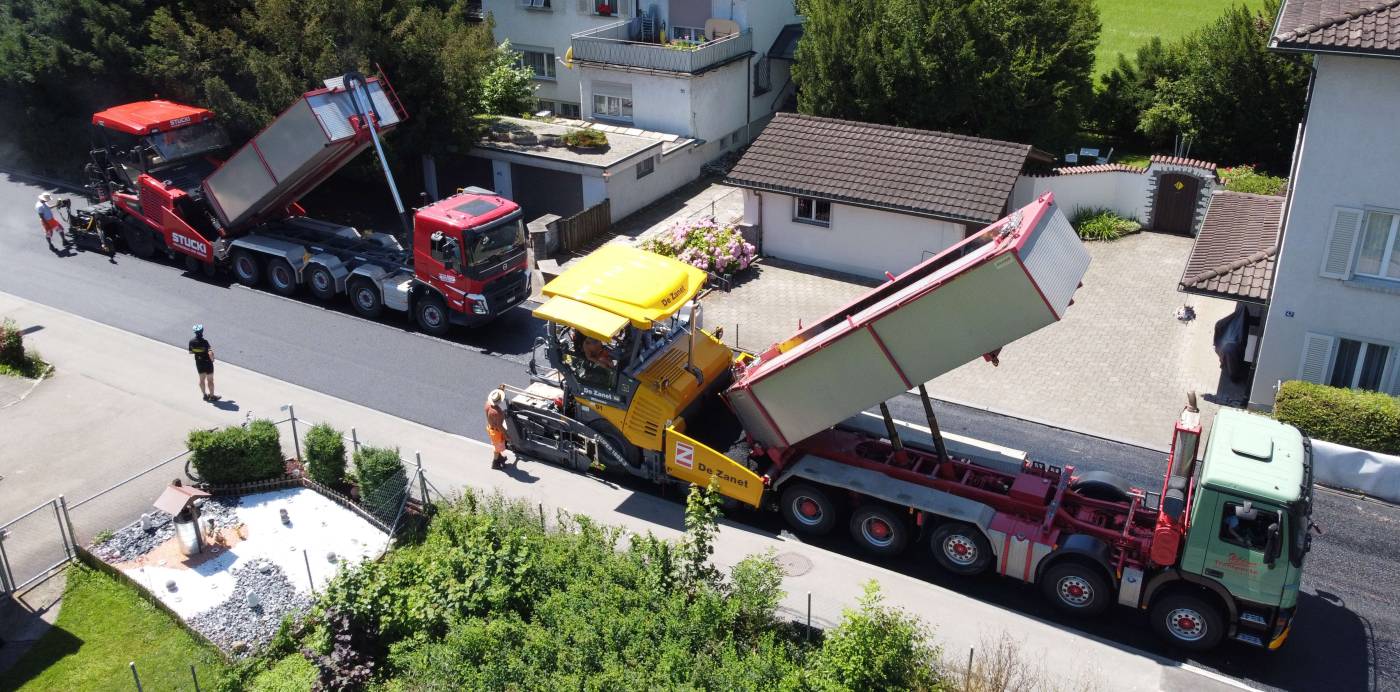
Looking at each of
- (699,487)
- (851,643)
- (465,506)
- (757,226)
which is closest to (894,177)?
(757,226)

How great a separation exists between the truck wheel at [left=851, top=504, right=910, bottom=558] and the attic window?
13.8 ft

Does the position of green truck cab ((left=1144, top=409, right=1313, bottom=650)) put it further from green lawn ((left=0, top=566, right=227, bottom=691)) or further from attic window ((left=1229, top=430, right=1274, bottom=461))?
green lawn ((left=0, top=566, right=227, bottom=691))

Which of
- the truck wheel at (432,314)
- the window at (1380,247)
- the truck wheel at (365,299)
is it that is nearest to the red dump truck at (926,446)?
the truck wheel at (432,314)

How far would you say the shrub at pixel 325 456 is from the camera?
15.7 meters

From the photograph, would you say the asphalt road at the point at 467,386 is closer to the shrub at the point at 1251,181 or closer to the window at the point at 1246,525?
the window at the point at 1246,525

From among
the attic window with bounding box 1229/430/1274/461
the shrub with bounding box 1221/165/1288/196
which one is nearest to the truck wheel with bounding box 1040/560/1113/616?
the attic window with bounding box 1229/430/1274/461

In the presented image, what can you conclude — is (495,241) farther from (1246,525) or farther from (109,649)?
(1246,525)

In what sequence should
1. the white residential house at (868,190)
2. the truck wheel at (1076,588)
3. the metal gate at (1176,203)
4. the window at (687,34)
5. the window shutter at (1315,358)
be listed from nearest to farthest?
the truck wheel at (1076,588), the window shutter at (1315,358), the white residential house at (868,190), the metal gate at (1176,203), the window at (687,34)

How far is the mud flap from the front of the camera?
1490 cm

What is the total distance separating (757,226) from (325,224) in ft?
33.4

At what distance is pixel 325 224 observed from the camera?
2447cm

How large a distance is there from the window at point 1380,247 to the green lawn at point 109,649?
18.2 meters

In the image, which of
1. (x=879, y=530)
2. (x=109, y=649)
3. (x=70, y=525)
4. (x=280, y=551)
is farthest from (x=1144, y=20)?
(x=109, y=649)

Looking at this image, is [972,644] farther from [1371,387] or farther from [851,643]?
[1371,387]
